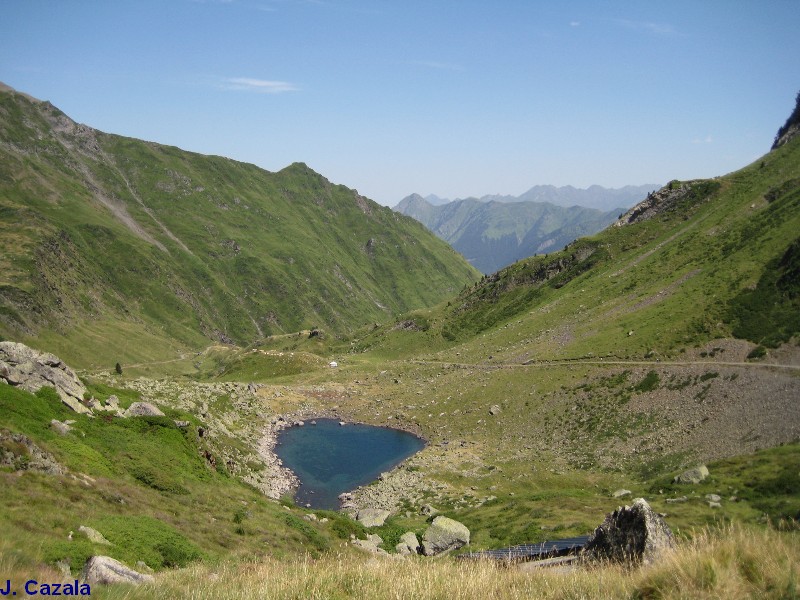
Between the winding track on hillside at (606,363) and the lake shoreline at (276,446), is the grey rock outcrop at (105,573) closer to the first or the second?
the lake shoreline at (276,446)

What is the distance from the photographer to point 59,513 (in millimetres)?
18562

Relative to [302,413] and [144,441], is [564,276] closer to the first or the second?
[302,413]

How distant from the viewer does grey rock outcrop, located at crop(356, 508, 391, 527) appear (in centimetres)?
4355

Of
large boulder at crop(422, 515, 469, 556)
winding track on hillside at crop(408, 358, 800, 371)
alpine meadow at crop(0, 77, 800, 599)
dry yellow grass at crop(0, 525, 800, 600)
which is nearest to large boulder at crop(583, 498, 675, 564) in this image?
alpine meadow at crop(0, 77, 800, 599)

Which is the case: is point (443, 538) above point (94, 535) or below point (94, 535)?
below

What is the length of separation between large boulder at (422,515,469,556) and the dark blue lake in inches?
934

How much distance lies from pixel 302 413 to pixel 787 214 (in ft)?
310

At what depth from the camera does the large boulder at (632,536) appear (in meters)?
12.4

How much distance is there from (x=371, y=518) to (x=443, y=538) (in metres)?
11.3

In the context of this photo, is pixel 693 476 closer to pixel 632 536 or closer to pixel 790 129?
pixel 632 536

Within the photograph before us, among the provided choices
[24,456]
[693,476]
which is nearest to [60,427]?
[24,456]

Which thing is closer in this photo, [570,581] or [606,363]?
[570,581]

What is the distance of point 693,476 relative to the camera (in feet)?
129

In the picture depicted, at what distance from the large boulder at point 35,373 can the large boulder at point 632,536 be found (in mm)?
34153
